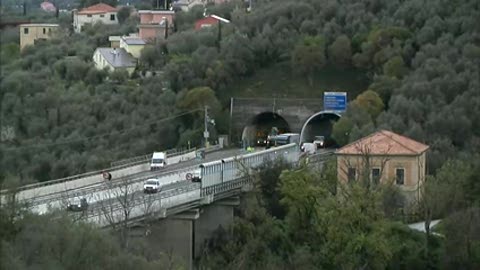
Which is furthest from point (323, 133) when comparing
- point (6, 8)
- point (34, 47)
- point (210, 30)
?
point (6, 8)

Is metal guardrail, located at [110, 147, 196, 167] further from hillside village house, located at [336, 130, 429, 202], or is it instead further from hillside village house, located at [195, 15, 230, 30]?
hillside village house, located at [195, 15, 230, 30]

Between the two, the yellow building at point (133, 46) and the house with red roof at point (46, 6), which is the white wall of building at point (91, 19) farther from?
the house with red roof at point (46, 6)

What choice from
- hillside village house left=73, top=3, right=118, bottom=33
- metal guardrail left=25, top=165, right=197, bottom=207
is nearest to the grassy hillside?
metal guardrail left=25, top=165, right=197, bottom=207

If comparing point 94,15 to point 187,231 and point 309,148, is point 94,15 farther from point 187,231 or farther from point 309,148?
point 187,231

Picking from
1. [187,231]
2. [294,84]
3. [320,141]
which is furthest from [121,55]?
[187,231]

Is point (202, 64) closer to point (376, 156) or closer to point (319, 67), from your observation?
point (319, 67)

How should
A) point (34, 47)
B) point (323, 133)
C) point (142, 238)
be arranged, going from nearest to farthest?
1. point (142, 238)
2. point (323, 133)
3. point (34, 47)
